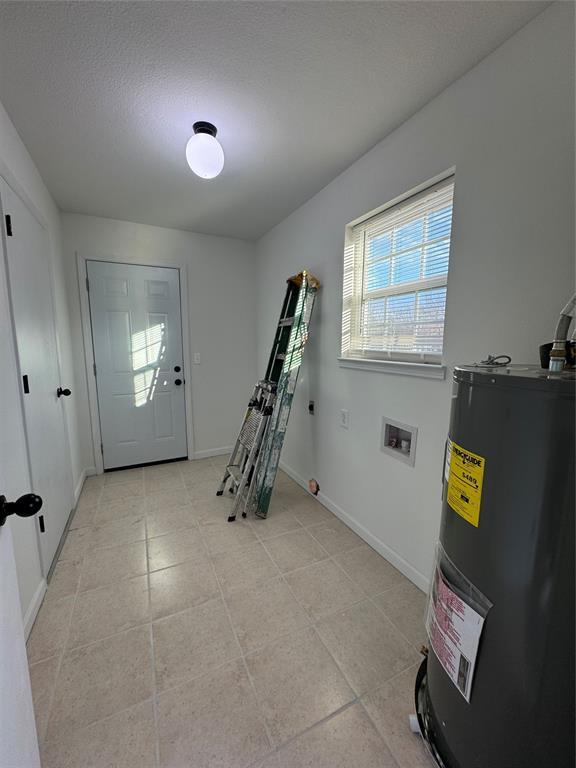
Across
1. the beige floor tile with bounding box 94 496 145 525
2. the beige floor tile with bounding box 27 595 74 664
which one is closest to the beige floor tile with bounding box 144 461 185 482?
the beige floor tile with bounding box 94 496 145 525

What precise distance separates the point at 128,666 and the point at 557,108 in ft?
8.61

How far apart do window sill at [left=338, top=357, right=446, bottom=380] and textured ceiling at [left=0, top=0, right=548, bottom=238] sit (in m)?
1.25

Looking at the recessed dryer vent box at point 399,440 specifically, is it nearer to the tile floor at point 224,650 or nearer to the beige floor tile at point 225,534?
the tile floor at point 224,650

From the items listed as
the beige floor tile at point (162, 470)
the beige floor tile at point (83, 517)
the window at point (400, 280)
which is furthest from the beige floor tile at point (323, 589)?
the beige floor tile at point (162, 470)

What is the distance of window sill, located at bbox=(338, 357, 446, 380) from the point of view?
1.51 meters

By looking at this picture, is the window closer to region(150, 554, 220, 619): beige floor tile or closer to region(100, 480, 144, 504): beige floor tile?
region(150, 554, 220, 619): beige floor tile

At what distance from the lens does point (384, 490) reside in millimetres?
1894

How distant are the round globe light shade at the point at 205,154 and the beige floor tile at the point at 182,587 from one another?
2.17m

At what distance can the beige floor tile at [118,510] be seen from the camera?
2.32 metres

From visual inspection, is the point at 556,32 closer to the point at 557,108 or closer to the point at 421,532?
the point at 557,108

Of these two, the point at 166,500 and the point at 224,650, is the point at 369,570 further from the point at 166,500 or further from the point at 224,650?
the point at 166,500

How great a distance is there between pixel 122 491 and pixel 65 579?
1043mm

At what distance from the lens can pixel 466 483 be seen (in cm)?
82

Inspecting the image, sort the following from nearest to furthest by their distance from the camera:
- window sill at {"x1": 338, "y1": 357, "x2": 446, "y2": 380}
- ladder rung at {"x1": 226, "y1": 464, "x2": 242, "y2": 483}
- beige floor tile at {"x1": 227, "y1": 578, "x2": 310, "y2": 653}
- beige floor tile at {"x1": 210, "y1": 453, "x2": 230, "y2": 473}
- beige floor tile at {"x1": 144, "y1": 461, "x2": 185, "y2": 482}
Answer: beige floor tile at {"x1": 227, "y1": 578, "x2": 310, "y2": 653} < window sill at {"x1": 338, "y1": 357, "x2": 446, "y2": 380} < ladder rung at {"x1": 226, "y1": 464, "x2": 242, "y2": 483} < beige floor tile at {"x1": 144, "y1": 461, "x2": 185, "y2": 482} < beige floor tile at {"x1": 210, "y1": 453, "x2": 230, "y2": 473}
